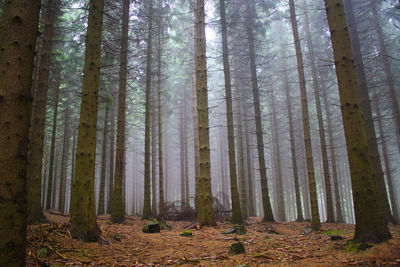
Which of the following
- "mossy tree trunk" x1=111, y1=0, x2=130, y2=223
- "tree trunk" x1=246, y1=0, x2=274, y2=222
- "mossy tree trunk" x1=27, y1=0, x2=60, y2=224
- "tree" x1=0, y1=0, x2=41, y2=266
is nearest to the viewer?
"tree" x1=0, y1=0, x2=41, y2=266

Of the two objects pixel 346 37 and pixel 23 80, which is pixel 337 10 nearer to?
pixel 346 37

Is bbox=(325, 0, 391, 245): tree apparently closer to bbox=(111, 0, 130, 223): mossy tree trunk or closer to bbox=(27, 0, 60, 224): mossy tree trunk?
bbox=(111, 0, 130, 223): mossy tree trunk

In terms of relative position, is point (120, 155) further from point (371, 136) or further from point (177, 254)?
point (371, 136)

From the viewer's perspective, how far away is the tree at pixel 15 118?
8.71ft

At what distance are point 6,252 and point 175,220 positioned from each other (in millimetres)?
11293

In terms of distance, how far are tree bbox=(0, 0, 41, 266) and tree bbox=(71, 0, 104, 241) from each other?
3.05 metres

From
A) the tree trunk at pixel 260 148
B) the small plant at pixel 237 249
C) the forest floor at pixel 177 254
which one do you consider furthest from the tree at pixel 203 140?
the small plant at pixel 237 249

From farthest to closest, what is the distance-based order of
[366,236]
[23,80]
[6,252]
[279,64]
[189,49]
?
[279,64] → [189,49] → [366,236] → [23,80] → [6,252]

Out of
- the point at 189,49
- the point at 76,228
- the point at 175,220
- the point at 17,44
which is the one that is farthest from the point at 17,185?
the point at 189,49

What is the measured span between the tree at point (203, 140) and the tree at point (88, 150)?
4271 mm

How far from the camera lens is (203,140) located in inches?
380

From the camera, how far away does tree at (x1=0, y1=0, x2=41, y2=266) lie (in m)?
2.65

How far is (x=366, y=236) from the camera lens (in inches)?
179

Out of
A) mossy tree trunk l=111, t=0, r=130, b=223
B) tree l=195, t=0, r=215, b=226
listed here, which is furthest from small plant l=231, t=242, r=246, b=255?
mossy tree trunk l=111, t=0, r=130, b=223
